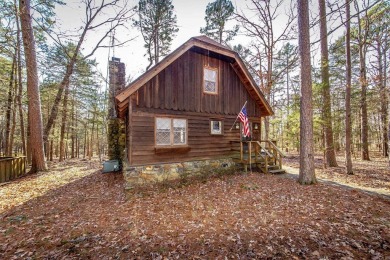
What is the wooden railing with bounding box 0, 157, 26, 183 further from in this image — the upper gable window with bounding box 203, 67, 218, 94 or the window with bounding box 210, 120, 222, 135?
the upper gable window with bounding box 203, 67, 218, 94

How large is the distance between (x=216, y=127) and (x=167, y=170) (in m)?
3.68

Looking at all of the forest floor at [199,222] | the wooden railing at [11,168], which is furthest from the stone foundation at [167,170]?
the wooden railing at [11,168]

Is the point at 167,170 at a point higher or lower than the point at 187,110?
lower

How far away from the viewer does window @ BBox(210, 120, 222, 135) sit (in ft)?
32.1

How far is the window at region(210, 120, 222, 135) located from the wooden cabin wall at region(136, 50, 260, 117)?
0.57 m

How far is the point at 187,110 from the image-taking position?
29.1ft

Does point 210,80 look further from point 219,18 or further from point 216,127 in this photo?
point 219,18

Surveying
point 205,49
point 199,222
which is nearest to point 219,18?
point 205,49

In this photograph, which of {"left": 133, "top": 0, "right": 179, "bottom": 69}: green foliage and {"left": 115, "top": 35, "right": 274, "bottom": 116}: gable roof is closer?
{"left": 115, "top": 35, "right": 274, "bottom": 116}: gable roof

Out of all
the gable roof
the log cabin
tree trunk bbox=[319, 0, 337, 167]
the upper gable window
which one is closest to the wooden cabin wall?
the log cabin

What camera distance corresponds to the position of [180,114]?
867cm

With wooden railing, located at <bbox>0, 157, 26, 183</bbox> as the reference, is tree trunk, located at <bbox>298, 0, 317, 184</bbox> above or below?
above

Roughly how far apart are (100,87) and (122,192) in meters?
16.3

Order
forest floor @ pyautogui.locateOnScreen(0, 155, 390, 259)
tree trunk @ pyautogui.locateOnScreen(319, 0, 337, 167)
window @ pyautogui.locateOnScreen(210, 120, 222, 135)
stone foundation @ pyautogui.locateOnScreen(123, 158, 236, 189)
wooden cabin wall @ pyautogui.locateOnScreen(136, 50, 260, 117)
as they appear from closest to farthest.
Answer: forest floor @ pyautogui.locateOnScreen(0, 155, 390, 259), stone foundation @ pyautogui.locateOnScreen(123, 158, 236, 189), wooden cabin wall @ pyautogui.locateOnScreen(136, 50, 260, 117), window @ pyautogui.locateOnScreen(210, 120, 222, 135), tree trunk @ pyautogui.locateOnScreen(319, 0, 337, 167)
